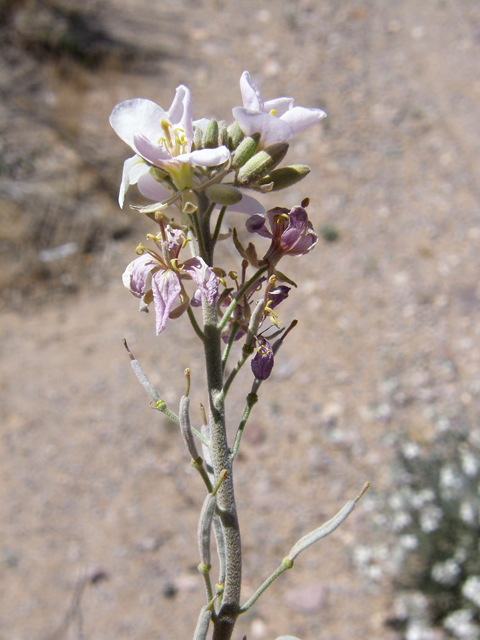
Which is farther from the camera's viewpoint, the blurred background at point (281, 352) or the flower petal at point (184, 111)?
the blurred background at point (281, 352)

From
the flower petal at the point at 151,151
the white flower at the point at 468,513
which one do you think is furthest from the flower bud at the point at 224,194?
the white flower at the point at 468,513

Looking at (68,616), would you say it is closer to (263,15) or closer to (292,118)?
(292,118)

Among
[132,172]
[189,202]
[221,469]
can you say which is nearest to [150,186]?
[132,172]

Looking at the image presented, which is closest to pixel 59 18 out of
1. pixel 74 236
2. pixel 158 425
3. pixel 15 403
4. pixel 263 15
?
pixel 263 15

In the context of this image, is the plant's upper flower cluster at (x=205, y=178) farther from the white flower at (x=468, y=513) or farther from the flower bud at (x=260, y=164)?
the white flower at (x=468, y=513)

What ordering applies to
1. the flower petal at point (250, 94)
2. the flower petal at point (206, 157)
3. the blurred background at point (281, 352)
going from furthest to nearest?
the blurred background at point (281, 352) < the flower petal at point (250, 94) < the flower petal at point (206, 157)
